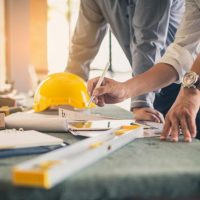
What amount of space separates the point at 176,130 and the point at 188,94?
138mm

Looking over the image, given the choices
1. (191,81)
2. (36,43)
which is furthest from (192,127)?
(36,43)

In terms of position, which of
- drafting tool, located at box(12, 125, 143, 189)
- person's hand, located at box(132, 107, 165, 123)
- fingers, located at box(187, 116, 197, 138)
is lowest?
person's hand, located at box(132, 107, 165, 123)

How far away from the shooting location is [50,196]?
67 cm

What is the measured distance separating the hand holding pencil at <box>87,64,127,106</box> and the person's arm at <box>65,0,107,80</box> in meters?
0.69

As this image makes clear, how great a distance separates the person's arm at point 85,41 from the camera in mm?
2131

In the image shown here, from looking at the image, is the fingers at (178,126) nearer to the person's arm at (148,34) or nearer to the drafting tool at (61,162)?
the drafting tool at (61,162)

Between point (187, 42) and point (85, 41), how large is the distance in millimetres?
838

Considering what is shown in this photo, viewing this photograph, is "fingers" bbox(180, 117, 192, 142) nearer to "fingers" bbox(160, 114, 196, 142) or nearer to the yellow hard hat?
"fingers" bbox(160, 114, 196, 142)

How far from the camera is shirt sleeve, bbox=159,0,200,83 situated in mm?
1426

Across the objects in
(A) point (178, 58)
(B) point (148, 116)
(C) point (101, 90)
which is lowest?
(B) point (148, 116)

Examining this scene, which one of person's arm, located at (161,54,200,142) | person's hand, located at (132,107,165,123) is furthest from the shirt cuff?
person's arm, located at (161,54,200,142)

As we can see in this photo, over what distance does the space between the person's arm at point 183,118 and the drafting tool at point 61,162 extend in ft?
0.69

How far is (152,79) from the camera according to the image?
1.49 m

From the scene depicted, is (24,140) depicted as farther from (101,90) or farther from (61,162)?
(101,90)
